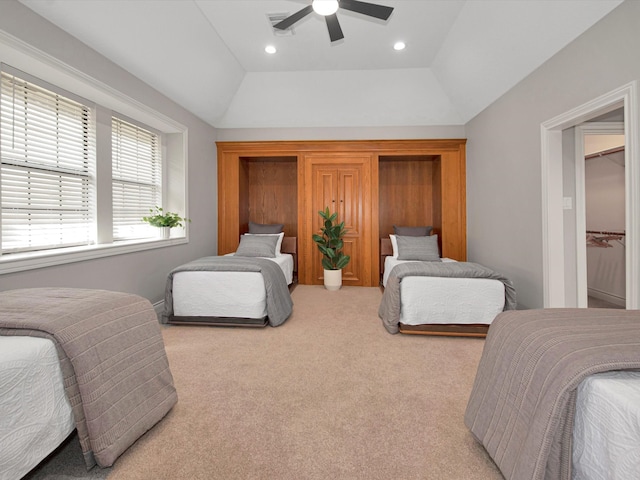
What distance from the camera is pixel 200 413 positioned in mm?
1760

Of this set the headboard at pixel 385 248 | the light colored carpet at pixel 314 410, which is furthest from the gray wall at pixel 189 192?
the headboard at pixel 385 248

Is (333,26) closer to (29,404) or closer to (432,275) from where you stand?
(432,275)

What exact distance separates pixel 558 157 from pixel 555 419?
9.79 ft

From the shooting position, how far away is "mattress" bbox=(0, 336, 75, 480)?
1.04m

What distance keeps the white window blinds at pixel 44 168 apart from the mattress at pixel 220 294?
3.32ft

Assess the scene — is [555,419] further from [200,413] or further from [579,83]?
[579,83]

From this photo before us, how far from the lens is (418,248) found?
4.54 m

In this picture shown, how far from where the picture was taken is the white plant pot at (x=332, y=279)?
4.85 meters

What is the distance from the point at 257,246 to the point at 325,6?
3001mm

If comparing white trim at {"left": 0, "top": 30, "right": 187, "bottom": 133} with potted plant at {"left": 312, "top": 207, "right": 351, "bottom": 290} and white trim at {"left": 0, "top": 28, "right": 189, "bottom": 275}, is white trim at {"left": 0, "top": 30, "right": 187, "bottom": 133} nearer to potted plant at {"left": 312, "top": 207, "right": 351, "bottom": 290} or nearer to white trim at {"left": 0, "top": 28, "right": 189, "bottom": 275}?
white trim at {"left": 0, "top": 28, "right": 189, "bottom": 275}

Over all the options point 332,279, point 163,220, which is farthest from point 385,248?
point 163,220

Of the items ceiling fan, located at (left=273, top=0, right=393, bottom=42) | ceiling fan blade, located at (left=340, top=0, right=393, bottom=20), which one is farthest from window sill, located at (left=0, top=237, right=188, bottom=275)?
ceiling fan blade, located at (left=340, top=0, right=393, bottom=20)

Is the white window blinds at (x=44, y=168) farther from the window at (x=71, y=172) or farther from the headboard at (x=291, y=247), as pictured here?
the headboard at (x=291, y=247)

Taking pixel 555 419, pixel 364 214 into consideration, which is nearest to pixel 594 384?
pixel 555 419
